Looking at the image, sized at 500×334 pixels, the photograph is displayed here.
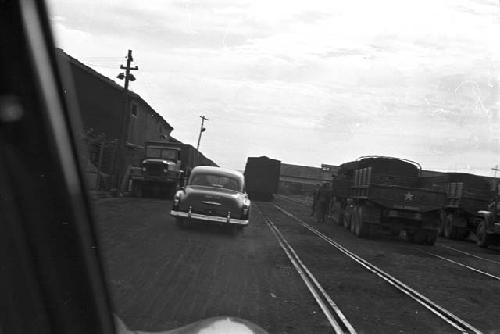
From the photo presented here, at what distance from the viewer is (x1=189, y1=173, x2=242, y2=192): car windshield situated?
15.0 m

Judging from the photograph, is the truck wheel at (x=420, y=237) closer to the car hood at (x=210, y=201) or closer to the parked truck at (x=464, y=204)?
the parked truck at (x=464, y=204)

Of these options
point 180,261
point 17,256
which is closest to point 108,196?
point 180,261

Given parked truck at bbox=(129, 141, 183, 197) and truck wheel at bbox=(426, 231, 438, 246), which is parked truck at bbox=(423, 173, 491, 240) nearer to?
truck wheel at bbox=(426, 231, 438, 246)

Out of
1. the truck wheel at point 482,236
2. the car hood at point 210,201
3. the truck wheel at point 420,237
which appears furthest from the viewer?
the truck wheel at point 482,236

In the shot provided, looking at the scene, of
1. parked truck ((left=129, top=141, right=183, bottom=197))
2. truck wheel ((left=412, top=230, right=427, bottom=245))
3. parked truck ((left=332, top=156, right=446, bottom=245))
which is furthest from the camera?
parked truck ((left=129, top=141, right=183, bottom=197))

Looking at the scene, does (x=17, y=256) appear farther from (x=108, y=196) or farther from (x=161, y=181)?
(x=161, y=181)

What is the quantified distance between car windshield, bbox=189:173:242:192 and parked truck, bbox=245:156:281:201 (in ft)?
94.1

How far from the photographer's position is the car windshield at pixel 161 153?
31.3m

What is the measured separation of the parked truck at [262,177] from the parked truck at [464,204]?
22011mm

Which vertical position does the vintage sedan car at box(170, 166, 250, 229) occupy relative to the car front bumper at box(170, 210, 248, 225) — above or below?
above

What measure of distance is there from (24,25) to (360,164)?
20051 mm

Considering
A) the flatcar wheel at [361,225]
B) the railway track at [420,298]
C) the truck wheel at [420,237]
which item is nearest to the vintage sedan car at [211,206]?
the railway track at [420,298]

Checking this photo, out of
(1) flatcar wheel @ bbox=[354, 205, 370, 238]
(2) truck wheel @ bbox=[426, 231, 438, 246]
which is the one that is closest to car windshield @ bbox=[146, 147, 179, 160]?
(1) flatcar wheel @ bbox=[354, 205, 370, 238]

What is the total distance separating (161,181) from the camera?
29109 millimetres
